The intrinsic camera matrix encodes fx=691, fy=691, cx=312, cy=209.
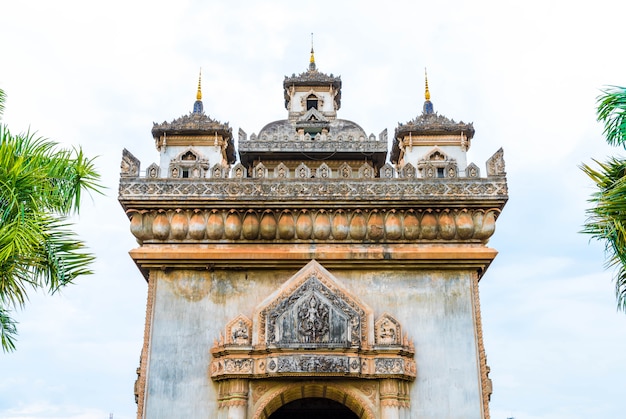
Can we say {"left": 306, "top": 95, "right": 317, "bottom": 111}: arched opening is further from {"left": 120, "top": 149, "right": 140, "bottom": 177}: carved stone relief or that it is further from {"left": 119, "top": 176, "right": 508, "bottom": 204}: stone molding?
{"left": 120, "top": 149, "right": 140, "bottom": 177}: carved stone relief

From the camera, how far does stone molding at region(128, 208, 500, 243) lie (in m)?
15.5

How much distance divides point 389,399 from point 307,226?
13.6 feet

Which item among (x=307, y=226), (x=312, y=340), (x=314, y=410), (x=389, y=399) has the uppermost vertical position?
(x=307, y=226)

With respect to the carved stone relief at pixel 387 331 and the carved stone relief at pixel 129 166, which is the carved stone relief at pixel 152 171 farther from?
the carved stone relief at pixel 387 331

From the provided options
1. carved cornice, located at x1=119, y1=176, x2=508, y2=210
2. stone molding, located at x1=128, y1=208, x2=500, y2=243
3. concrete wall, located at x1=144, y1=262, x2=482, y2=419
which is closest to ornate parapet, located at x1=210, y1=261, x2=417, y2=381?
concrete wall, located at x1=144, y1=262, x2=482, y2=419

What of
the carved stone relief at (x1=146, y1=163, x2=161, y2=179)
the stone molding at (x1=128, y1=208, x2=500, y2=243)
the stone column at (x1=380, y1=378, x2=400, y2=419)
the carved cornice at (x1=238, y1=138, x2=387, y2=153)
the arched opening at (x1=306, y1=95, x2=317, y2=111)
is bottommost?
the stone column at (x1=380, y1=378, x2=400, y2=419)

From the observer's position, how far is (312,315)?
14750 millimetres

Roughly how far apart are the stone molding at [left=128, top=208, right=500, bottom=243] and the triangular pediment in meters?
1.03

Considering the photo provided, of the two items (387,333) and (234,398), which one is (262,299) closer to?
(234,398)

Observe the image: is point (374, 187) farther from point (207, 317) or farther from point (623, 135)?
point (623, 135)

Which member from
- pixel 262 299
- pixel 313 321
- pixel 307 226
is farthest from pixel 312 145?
pixel 313 321

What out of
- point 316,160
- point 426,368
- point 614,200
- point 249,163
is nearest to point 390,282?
point 426,368

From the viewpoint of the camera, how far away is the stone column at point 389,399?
557 inches

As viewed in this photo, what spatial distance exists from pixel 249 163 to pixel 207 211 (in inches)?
292
